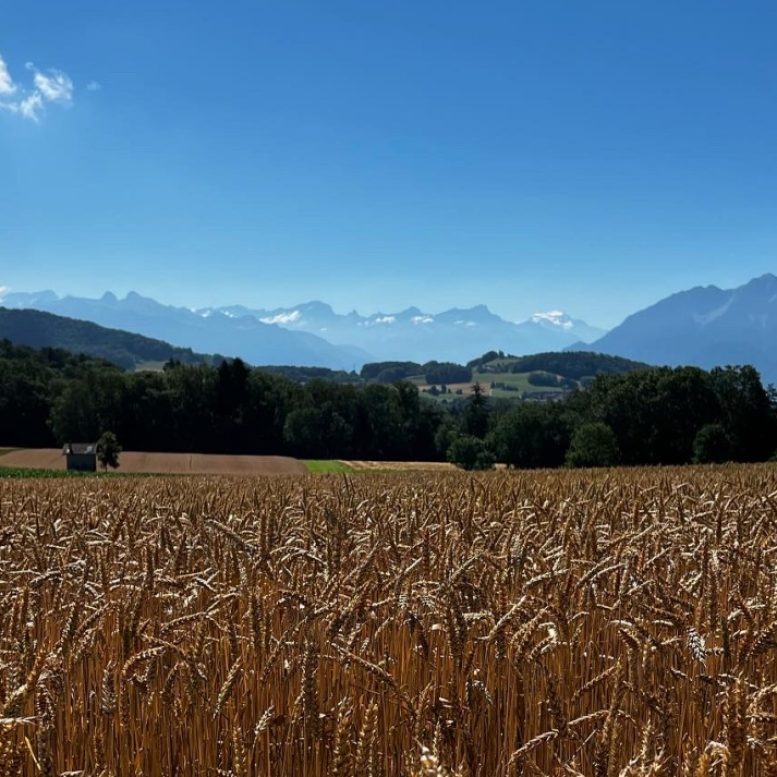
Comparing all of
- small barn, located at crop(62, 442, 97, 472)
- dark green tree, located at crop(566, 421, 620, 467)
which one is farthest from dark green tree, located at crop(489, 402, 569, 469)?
small barn, located at crop(62, 442, 97, 472)

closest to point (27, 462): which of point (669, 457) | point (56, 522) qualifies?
point (669, 457)

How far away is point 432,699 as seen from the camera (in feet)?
11.5

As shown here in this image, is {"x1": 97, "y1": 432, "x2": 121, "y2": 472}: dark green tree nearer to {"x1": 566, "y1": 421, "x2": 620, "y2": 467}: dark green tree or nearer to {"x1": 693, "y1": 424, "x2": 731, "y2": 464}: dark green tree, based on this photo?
{"x1": 566, "y1": 421, "x2": 620, "y2": 467}: dark green tree

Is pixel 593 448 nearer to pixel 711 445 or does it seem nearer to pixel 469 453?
pixel 711 445

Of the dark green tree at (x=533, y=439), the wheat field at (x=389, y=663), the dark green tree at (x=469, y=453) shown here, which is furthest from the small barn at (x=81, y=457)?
the wheat field at (x=389, y=663)

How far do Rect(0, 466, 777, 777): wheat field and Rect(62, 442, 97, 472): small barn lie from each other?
306 feet

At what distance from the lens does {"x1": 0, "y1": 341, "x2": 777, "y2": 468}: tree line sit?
91.2 m

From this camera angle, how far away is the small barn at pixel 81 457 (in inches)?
3652

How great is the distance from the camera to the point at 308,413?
123688 millimetres

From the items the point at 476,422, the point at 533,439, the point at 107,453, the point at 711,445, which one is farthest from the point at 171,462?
the point at 711,445

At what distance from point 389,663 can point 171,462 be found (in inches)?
3932

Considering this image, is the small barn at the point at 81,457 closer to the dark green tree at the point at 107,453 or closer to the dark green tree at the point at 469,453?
the dark green tree at the point at 107,453

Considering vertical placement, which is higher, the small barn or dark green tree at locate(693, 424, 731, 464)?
dark green tree at locate(693, 424, 731, 464)

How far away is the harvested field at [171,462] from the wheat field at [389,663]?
87031 mm
